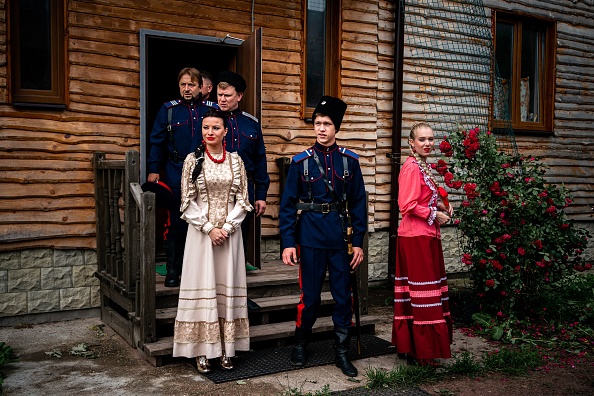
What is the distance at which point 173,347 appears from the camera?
4688mm

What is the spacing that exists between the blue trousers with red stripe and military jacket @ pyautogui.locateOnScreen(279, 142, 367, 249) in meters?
0.07

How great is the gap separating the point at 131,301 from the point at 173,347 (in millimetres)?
845

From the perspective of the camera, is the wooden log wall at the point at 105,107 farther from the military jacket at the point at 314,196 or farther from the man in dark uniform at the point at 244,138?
the military jacket at the point at 314,196

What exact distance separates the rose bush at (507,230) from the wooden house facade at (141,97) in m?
1.94

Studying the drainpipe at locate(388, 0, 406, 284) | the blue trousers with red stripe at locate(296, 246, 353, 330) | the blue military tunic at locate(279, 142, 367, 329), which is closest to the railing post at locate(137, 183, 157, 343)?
the blue military tunic at locate(279, 142, 367, 329)

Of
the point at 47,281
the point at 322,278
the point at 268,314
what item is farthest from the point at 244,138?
the point at 47,281

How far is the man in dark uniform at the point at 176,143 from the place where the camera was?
215 inches

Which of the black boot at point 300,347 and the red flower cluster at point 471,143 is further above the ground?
the red flower cluster at point 471,143

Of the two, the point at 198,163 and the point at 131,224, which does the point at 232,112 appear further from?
the point at 131,224

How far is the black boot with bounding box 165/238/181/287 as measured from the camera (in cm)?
545

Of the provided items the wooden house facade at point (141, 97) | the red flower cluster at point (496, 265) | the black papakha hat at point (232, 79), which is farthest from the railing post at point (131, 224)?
the red flower cluster at point (496, 265)

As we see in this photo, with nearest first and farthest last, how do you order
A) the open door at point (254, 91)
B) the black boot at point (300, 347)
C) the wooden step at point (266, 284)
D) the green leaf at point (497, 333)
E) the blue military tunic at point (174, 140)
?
the black boot at point (300, 347) < the wooden step at point (266, 284) < the blue military tunic at point (174, 140) < the green leaf at point (497, 333) < the open door at point (254, 91)

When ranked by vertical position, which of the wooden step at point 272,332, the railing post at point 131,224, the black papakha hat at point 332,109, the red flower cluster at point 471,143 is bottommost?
the wooden step at point 272,332

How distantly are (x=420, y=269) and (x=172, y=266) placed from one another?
2.21 meters
